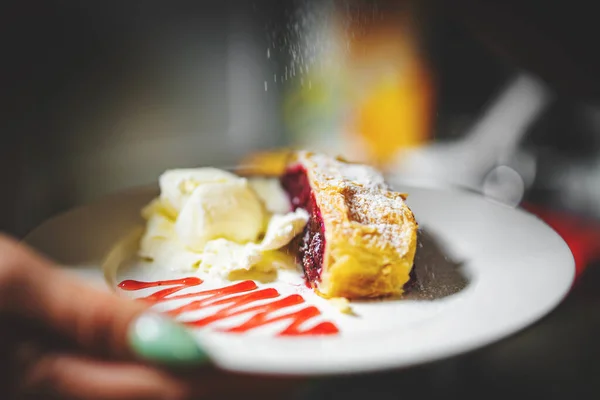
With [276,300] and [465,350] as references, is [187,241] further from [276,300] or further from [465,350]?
[465,350]

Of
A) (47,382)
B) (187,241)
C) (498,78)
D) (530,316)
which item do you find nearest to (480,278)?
(530,316)

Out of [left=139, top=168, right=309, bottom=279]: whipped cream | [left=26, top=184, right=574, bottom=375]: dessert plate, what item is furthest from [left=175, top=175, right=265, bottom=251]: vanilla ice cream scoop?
[left=26, top=184, right=574, bottom=375]: dessert plate

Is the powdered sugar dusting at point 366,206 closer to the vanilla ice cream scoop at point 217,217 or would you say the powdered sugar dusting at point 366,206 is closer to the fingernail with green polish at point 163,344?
the vanilla ice cream scoop at point 217,217

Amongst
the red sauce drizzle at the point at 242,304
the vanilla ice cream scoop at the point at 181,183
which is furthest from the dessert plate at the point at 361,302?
the vanilla ice cream scoop at the point at 181,183

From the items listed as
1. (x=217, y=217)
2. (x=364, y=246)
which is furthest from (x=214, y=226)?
(x=364, y=246)

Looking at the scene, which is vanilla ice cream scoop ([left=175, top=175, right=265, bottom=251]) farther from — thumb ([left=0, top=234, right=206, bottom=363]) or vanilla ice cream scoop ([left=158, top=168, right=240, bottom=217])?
thumb ([left=0, top=234, right=206, bottom=363])
